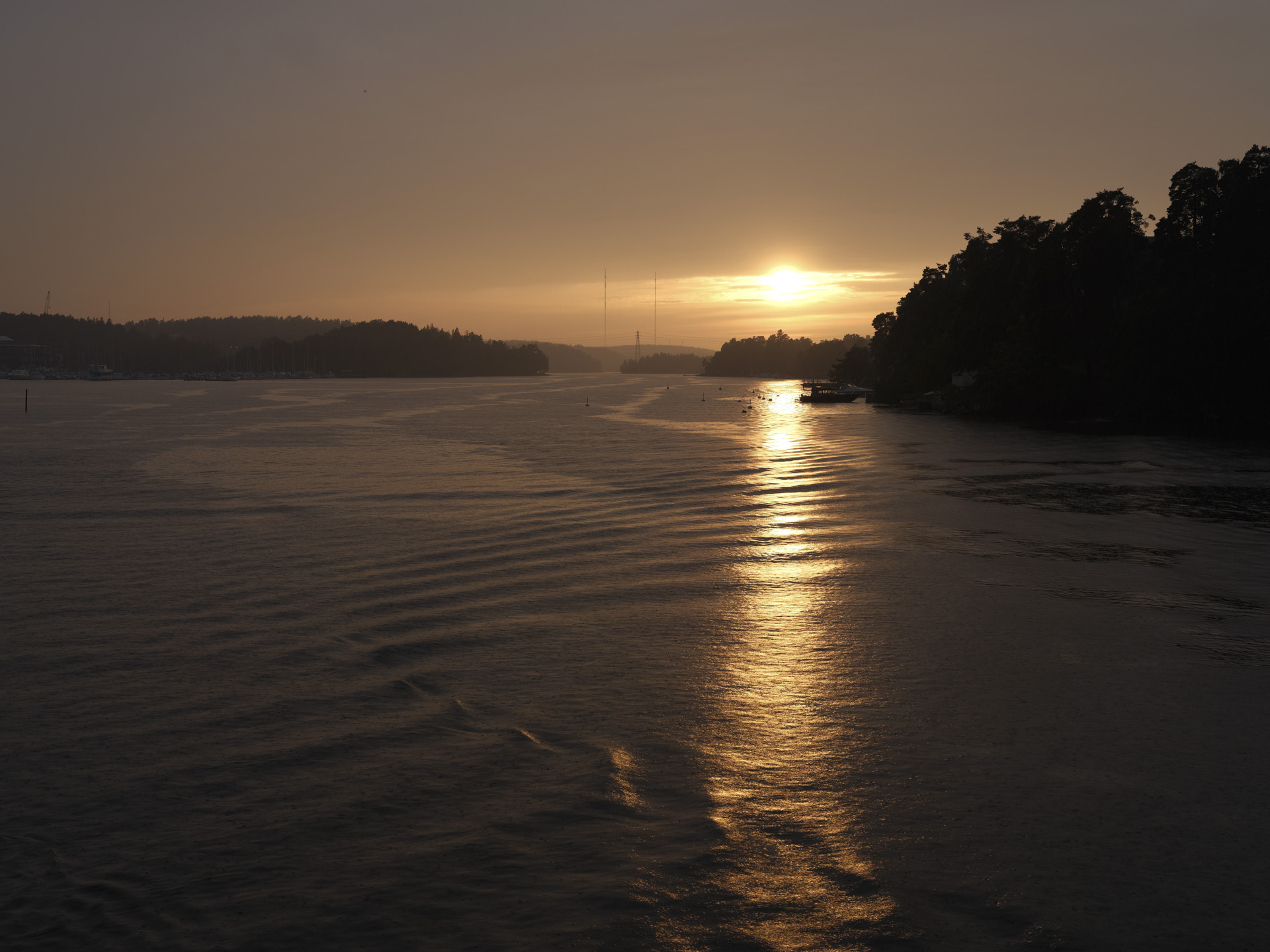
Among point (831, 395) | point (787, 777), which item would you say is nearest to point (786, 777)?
point (787, 777)

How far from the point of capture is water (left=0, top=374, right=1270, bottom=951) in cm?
746

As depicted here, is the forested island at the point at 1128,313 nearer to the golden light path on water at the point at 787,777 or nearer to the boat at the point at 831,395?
the boat at the point at 831,395

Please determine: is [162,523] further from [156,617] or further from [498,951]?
[498,951]

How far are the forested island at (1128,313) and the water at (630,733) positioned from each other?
56.6 meters

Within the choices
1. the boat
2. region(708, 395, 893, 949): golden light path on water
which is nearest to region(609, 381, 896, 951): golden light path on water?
region(708, 395, 893, 949): golden light path on water

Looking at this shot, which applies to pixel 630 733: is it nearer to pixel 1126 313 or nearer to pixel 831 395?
pixel 1126 313

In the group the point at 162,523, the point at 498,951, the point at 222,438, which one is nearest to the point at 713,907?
the point at 498,951

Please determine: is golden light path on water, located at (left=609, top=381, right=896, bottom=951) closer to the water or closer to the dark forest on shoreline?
the water

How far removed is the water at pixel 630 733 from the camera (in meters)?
7.46

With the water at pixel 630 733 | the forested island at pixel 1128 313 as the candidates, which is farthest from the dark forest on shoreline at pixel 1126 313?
the water at pixel 630 733

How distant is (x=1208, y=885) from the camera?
25.4 ft

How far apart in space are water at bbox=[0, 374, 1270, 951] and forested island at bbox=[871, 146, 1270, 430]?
56.6 metres

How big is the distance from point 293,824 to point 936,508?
1033 inches

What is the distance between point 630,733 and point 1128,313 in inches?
3310
